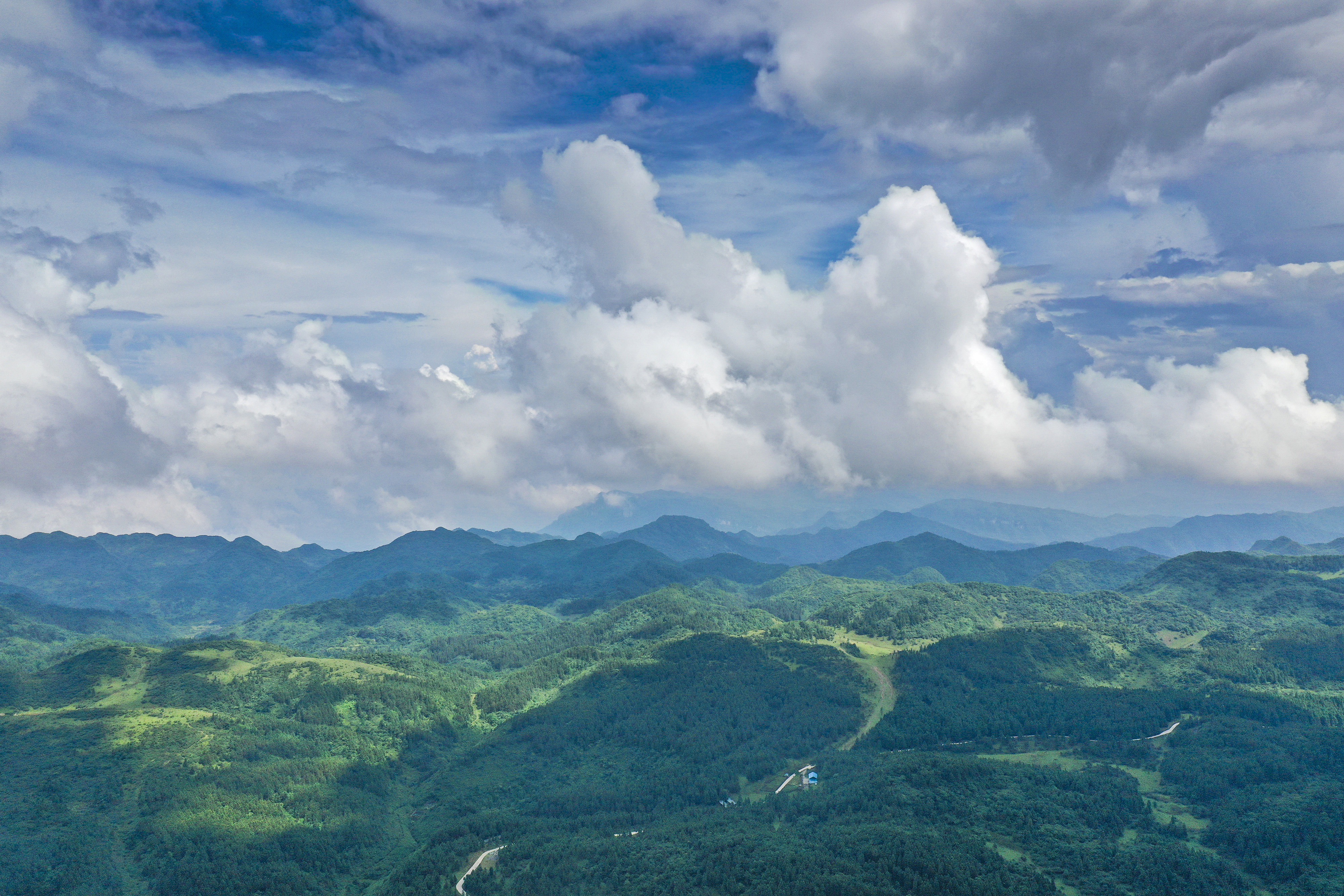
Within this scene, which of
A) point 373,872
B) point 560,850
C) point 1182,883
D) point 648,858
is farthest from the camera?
point 373,872

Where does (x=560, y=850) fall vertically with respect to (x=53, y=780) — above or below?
below

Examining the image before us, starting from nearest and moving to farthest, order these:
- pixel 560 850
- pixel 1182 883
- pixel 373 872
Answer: pixel 1182 883 < pixel 560 850 < pixel 373 872

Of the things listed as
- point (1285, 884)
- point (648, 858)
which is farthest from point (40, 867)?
point (1285, 884)

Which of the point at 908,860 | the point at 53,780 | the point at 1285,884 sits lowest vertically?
the point at 1285,884

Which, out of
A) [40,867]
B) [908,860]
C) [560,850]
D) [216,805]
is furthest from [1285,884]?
[40,867]

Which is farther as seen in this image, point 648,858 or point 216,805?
point 216,805

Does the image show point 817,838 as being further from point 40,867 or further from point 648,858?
point 40,867
